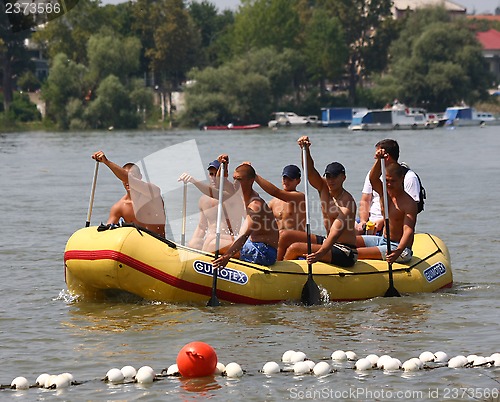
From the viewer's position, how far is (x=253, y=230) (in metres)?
11.7

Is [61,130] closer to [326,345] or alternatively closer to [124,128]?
[124,128]

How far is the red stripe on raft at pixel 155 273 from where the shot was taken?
1134 cm

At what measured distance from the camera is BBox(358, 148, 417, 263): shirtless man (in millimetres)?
12047

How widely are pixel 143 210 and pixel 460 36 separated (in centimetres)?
6768

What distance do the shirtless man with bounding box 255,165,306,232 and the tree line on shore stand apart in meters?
57.4

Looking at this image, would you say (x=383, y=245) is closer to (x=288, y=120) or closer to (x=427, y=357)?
(x=427, y=357)

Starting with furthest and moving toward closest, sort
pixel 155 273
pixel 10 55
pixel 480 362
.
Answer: pixel 10 55 → pixel 155 273 → pixel 480 362

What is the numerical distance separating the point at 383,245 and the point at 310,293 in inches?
44.3

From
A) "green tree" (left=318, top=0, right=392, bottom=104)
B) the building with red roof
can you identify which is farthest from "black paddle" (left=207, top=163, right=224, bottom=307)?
the building with red roof

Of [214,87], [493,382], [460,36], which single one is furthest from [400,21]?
[493,382]

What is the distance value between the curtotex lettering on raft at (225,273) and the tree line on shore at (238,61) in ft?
190

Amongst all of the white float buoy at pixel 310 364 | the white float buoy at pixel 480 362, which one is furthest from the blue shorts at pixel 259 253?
the white float buoy at pixel 480 362

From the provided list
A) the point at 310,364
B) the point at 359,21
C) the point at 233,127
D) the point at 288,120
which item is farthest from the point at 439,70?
the point at 310,364

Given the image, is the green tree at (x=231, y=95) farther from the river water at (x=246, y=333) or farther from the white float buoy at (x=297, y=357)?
the white float buoy at (x=297, y=357)
